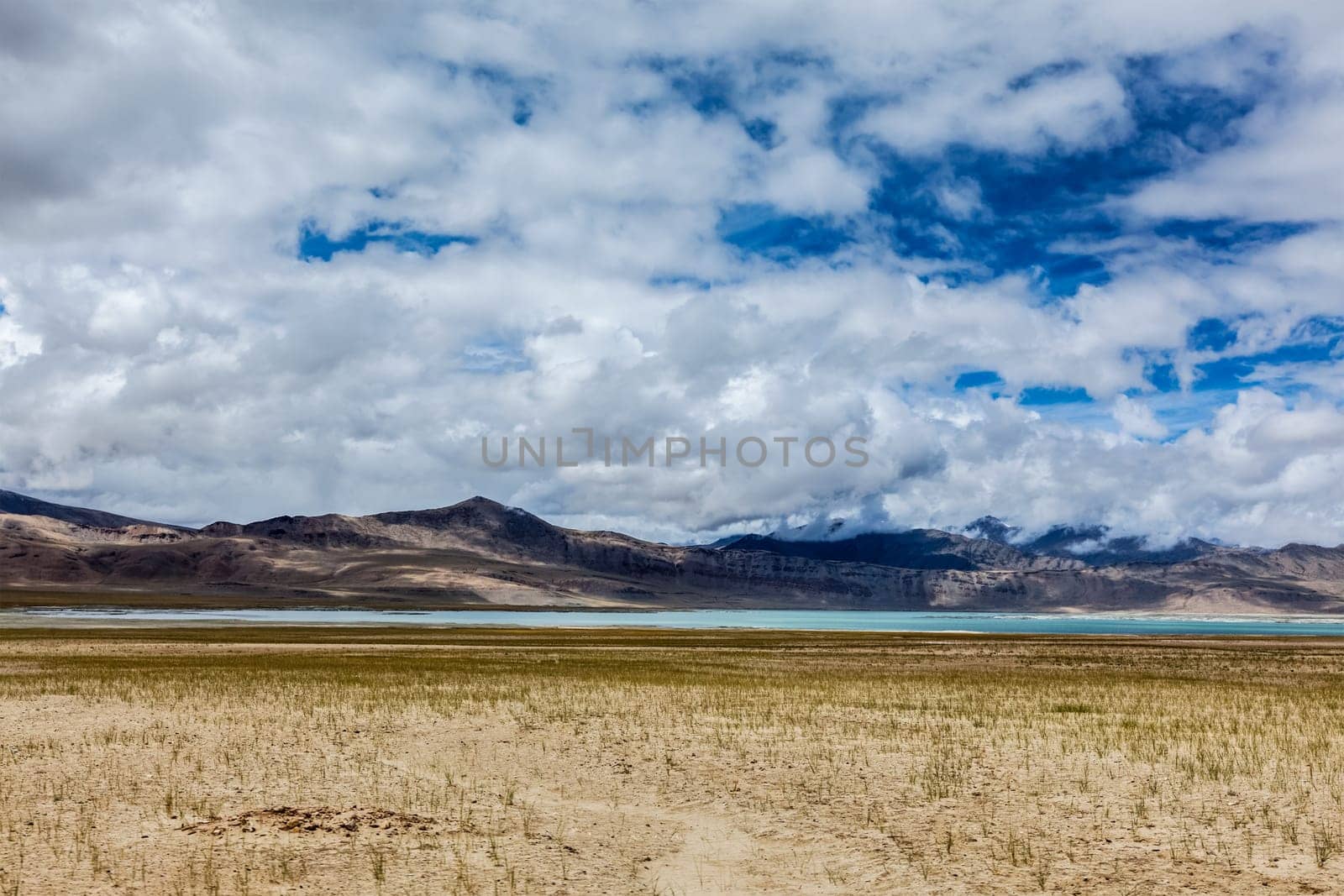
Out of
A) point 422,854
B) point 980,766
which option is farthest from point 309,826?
point 980,766

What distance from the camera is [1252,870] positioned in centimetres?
1505

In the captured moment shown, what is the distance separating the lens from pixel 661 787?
Result: 21.1m

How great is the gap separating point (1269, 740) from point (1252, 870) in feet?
46.0

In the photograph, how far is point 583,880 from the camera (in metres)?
14.6

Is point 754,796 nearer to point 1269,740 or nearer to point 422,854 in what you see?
point 422,854

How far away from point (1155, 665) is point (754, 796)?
48234 mm

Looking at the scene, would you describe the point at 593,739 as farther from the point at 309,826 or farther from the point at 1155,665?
the point at 1155,665

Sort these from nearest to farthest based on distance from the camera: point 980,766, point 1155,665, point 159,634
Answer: point 980,766, point 1155,665, point 159,634

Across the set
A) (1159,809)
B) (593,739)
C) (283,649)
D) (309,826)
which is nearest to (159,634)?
(283,649)

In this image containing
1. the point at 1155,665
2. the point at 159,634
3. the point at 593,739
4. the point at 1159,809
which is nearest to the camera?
the point at 1159,809

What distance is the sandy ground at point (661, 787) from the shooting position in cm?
1494

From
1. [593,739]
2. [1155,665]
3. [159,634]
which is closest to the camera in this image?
[593,739]

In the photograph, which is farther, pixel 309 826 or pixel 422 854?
pixel 309 826

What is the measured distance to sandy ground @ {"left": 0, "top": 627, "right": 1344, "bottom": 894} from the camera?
1494cm
